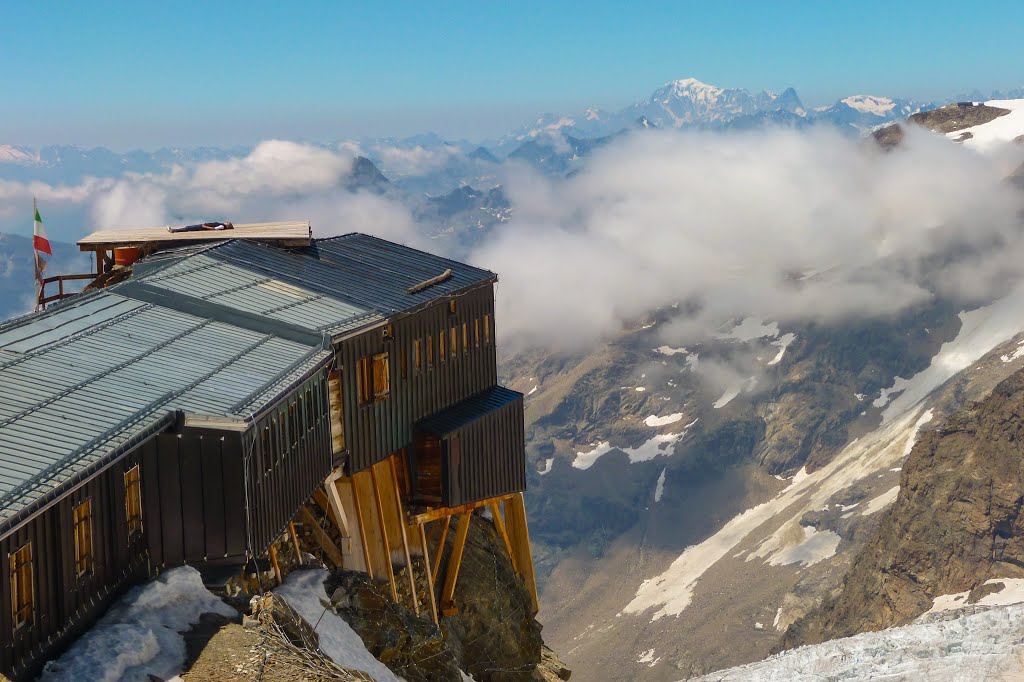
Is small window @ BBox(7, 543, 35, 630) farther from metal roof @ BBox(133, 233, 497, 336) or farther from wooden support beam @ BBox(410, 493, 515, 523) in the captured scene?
wooden support beam @ BBox(410, 493, 515, 523)

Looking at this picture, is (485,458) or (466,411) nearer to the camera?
(466,411)

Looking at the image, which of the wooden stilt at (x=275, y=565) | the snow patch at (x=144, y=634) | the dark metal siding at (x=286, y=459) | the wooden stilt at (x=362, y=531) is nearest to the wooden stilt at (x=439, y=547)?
the wooden stilt at (x=362, y=531)

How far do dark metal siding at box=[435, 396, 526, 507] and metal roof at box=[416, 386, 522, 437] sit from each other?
151 mm

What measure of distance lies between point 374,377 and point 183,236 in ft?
37.0

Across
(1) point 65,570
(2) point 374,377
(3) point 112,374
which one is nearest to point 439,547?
(2) point 374,377

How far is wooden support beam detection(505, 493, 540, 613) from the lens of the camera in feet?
145

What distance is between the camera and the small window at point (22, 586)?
59.7 ft

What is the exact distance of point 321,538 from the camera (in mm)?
33000

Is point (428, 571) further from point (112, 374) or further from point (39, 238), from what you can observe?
point (39, 238)

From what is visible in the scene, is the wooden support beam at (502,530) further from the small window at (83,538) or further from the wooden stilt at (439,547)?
the small window at (83,538)

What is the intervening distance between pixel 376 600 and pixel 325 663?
10.4 m

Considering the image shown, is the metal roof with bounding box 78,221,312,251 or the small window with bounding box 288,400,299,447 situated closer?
the small window with bounding box 288,400,299,447

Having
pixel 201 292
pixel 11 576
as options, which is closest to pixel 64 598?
pixel 11 576

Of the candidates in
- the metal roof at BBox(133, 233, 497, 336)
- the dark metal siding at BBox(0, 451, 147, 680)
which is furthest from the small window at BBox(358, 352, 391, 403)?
the dark metal siding at BBox(0, 451, 147, 680)
